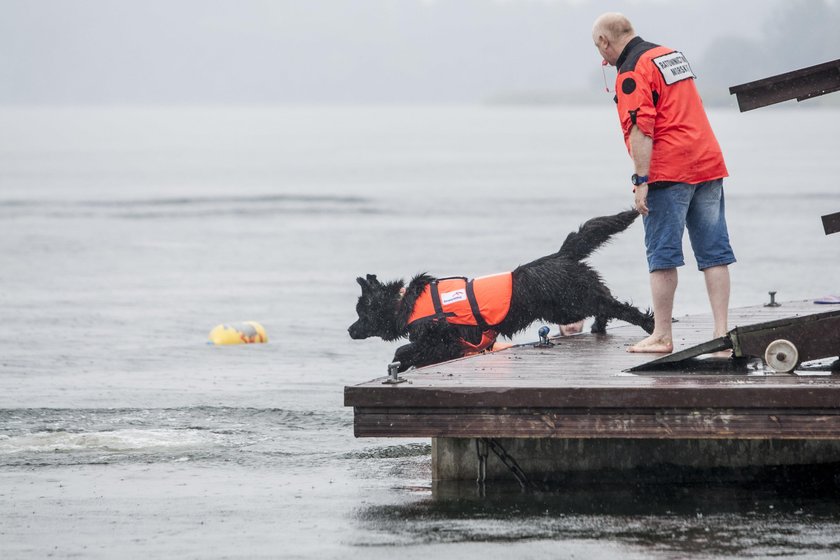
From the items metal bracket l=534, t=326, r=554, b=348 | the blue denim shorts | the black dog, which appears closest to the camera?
the blue denim shorts

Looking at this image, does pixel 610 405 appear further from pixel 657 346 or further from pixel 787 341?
pixel 657 346

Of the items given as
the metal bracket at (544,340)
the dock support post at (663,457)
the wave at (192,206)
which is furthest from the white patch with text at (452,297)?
the wave at (192,206)

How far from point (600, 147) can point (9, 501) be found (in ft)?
282

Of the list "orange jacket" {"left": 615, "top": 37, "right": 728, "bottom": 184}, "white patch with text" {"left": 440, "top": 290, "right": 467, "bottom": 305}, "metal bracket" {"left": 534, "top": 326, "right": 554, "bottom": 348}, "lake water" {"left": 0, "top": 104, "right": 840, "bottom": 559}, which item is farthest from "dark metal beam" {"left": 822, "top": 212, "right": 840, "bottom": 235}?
"white patch with text" {"left": 440, "top": 290, "right": 467, "bottom": 305}

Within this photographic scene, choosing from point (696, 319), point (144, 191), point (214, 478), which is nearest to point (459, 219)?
point (144, 191)

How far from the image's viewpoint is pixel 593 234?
8.91 meters

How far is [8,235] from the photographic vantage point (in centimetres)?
2747

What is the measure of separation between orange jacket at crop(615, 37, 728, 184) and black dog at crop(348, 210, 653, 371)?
3.94 feet

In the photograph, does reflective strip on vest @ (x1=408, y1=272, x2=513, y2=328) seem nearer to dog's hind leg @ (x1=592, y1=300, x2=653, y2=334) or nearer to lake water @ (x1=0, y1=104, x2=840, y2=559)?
dog's hind leg @ (x1=592, y1=300, x2=653, y2=334)

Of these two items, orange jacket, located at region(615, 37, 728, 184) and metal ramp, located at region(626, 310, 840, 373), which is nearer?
metal ramp, located at region(626, 310, 840, 373)

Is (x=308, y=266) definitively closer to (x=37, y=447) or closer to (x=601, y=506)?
(x=37, y=447)

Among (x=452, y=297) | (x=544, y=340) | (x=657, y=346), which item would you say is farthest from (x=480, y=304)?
(x=657, y=346)

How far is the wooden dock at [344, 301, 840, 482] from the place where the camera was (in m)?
6.32

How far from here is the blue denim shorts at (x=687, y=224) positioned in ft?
25.1
